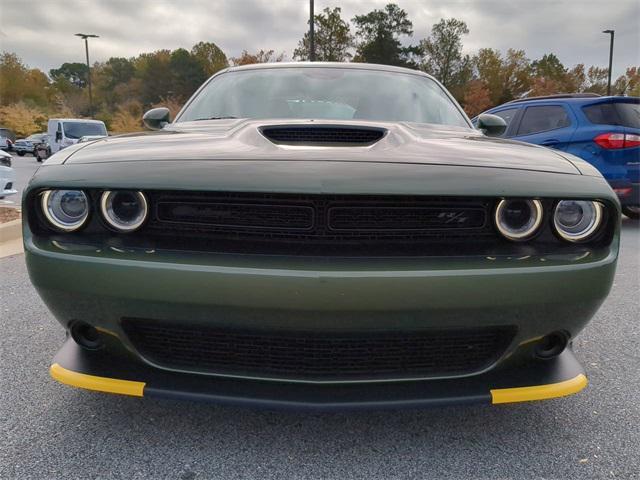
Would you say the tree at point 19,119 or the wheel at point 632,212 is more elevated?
the tree at point 19,119

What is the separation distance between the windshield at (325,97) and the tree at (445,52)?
48.5 meters

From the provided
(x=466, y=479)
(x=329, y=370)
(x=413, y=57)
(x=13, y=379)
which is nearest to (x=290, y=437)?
(x=329, y=370)

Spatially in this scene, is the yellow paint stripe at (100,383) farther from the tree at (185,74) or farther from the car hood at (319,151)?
the tree at (185,74)

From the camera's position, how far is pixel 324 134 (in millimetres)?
1833

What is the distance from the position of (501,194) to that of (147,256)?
1063mm

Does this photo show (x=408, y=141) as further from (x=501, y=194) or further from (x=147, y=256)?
(x=147, y=256)

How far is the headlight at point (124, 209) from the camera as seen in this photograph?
5.13 feet

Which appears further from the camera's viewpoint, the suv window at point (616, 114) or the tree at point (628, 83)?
the tree at point (628, 83)

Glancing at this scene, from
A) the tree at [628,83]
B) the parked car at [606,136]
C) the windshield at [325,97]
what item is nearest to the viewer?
the windshield at [325,97]

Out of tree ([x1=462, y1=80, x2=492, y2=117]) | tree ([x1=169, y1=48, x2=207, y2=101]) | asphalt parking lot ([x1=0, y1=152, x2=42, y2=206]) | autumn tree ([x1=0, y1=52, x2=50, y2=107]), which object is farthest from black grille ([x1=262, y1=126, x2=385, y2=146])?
tree ([x1=169, y1=48, x2=207, y2=101])

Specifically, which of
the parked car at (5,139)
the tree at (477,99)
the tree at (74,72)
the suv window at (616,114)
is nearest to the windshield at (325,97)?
the suv window at (616,114)

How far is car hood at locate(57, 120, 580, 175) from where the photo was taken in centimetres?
156

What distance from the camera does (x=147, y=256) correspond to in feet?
4.79

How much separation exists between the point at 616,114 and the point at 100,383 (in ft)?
22.5
